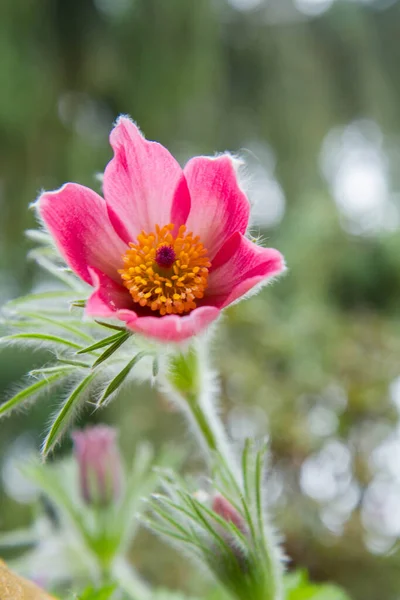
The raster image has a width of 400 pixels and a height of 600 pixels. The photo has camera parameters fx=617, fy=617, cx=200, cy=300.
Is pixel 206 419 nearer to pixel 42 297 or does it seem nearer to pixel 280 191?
pixel 42 297

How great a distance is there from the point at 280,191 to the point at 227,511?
7.18ft

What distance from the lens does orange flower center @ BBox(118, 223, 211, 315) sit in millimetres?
306

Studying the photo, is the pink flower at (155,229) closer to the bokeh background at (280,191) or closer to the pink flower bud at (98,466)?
the bokeh background at (280,191)

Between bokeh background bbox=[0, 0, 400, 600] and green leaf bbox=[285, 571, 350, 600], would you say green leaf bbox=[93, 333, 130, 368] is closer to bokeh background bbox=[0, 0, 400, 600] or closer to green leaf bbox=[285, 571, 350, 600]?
bokeh background bbox=[0, 0, 400, 600]

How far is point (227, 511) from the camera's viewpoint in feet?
1.06

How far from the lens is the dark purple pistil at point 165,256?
0.31 meters

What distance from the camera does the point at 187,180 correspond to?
305 mm

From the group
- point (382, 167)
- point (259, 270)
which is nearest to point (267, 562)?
point (259, 270)

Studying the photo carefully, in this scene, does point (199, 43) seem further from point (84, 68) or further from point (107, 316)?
point (107, 316)

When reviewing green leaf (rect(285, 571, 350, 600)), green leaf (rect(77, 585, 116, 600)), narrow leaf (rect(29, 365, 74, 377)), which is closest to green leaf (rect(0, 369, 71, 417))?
narrow leaf (rect(29, 365, 74, 377))

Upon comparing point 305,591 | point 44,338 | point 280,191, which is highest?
point 280,191

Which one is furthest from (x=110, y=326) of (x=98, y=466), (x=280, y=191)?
(x=280, y=191)

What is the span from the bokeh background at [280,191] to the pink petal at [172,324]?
0.24 ft

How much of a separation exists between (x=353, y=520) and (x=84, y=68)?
5.62 feet
